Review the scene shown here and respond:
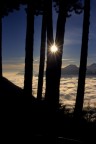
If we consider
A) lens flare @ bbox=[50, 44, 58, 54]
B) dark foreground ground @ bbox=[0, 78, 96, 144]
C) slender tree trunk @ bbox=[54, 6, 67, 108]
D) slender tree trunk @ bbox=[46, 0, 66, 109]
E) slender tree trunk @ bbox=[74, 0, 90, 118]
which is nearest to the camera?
dark foreground ground @ bbox=[0, 78, 96, 144]

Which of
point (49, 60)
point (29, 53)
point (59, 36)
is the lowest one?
point (49, 60)

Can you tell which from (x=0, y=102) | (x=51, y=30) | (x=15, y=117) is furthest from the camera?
(x=51, y=30)

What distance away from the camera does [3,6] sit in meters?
20.6

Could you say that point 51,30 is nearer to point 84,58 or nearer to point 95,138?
point 84,58

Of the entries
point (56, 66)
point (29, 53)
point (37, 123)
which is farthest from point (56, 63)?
point (37, 123)

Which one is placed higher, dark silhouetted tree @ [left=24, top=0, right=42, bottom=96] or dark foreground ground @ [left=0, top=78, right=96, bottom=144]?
dark silhouetted tree @ [left=24, top=0, right=42, bottom=96]

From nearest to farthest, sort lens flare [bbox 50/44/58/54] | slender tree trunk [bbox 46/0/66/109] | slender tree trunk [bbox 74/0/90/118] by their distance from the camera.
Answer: slender tree trunk [bbox 46/0/66/109] → lens flare [bbox 50/44/58/54] → slender tree trunk [bbox 74/0/90/118]

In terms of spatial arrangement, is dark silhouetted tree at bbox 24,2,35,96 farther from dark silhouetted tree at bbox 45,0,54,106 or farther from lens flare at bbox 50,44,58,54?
lens flare at bbox 50,44,58,54

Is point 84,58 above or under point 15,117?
above

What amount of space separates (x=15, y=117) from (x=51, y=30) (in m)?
6.33

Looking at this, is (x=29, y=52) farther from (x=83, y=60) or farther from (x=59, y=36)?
(x=83, y=60)

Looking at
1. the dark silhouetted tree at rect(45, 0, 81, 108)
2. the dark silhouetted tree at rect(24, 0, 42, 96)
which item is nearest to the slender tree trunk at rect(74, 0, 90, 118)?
the dark silhouetted tree at rect(45, 0, 81, 108)

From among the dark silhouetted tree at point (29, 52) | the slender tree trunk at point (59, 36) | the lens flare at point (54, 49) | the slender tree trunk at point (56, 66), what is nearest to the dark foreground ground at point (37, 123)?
the slender tree trunk at point (56, 66)

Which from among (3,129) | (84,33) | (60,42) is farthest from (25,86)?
(3,129)
